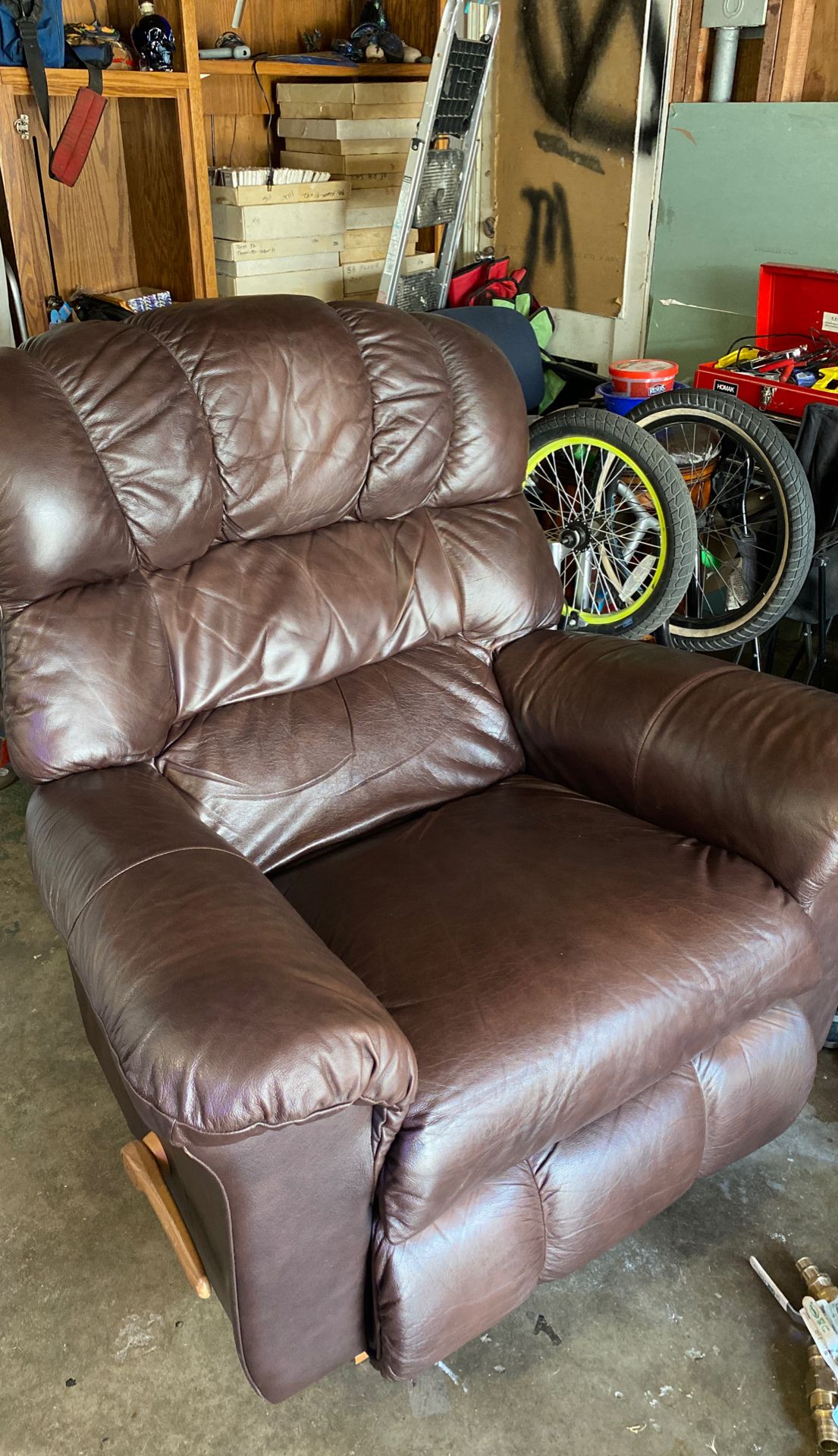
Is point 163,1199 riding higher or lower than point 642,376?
lower

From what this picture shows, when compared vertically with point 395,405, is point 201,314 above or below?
above

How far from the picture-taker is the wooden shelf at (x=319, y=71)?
3.29 meters

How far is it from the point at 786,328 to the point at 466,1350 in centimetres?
246

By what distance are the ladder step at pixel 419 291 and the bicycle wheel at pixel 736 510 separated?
1157mm

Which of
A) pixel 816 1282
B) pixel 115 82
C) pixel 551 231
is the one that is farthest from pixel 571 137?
pixel 816 1282

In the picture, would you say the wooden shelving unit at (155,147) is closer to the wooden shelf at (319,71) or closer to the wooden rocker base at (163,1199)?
the wooden shelf at (319,71)

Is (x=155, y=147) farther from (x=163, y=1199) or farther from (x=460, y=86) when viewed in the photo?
(x=163, y=1199)

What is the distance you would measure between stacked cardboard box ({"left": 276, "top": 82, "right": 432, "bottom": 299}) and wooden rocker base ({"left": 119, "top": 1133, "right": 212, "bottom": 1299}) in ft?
9.70

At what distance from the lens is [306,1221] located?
1.05m

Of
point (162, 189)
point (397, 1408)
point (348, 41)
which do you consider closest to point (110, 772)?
point (397, 1408)

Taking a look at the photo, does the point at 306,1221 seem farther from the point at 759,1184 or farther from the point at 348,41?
the point at 348,41

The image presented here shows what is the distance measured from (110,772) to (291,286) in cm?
253

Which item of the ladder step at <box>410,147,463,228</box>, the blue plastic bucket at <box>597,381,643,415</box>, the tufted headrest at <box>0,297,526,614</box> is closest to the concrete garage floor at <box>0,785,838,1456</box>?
the tufted headrest at <box>0,297,526,614</box>

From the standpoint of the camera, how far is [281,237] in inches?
131
